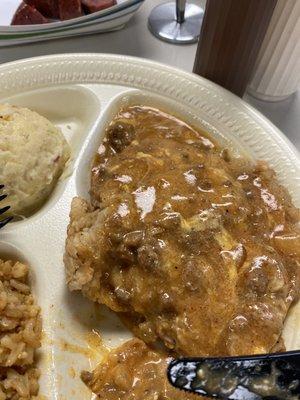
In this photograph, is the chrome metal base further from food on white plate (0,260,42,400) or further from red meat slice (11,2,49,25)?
food on white plate (0,260,42,400)

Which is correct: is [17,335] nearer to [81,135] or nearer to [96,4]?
[81,135]

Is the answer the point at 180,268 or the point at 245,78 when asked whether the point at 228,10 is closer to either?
the point at 245,78

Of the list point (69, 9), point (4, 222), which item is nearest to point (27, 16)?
point (69, 9)

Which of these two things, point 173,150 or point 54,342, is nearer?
point 54,342

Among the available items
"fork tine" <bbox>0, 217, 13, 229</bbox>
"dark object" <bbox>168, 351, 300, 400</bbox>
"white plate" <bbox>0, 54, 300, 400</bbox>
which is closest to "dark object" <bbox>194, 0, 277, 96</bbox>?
"white plate" <bbox>0, 54, 300, 400</bbox>

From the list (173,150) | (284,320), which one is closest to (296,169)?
(173,150)

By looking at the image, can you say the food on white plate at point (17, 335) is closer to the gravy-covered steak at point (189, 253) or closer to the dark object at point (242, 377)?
the gravy-covered steak at point (189, 253)
